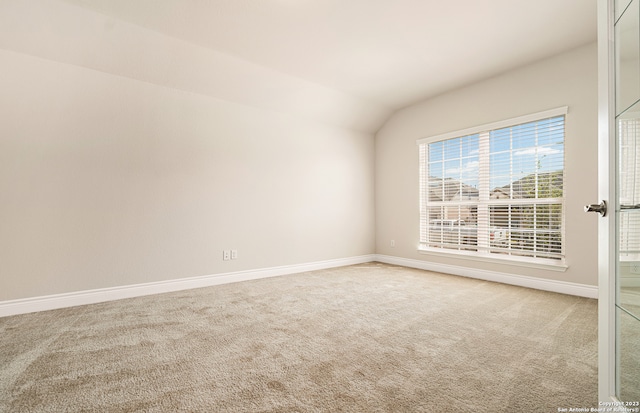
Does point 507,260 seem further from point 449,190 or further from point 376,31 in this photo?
point 376,31

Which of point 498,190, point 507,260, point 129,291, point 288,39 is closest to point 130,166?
A: point 129,291

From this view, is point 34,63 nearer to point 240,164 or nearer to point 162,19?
point 162,19

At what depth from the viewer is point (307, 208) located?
4754 millimetres

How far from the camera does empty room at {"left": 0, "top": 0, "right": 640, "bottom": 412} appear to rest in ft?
4.80

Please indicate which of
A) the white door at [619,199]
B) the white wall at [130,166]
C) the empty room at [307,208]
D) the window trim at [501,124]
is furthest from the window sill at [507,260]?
the white door at [619,199]

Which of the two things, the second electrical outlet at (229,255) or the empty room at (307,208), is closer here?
the empty room at (307,208)

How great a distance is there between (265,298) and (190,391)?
169 cm

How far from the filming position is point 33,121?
2799 millimetres

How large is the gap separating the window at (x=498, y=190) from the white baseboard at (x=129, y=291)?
2413mm

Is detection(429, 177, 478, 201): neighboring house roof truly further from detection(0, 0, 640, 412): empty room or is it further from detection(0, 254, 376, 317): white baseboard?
detection(0, 254, 376, 317): white baseboard

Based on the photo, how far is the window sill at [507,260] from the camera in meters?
3.39

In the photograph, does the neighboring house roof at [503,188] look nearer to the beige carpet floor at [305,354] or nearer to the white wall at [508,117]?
the white wall at [508,117]

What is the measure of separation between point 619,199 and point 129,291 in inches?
159

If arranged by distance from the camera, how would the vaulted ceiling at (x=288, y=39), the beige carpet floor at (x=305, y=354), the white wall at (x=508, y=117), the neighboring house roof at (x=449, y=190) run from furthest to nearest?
the neighboring house roof at (x=449, y=190), the white wall at (x=508, y=117), the vaulted ceiling at (x=288, y=39), the beige carpet floor at (x=305, y=354)
